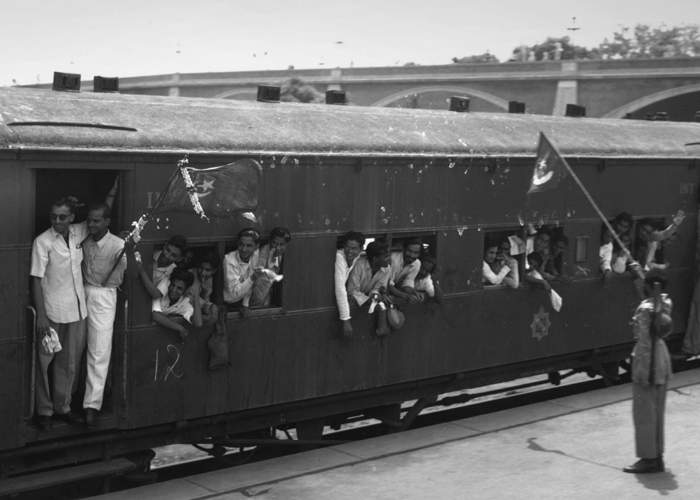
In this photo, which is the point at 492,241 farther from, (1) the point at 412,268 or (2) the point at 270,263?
(2) the point at 270,263

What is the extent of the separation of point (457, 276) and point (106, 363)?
12.4 feet

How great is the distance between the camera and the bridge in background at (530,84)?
172 feet

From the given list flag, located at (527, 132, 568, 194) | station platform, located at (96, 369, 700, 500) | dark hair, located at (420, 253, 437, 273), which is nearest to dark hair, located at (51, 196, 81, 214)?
station platform, located at (96, 369, 700, 500)

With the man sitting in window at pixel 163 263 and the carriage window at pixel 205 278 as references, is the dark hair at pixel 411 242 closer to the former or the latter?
the carriage window at pixel 205 278

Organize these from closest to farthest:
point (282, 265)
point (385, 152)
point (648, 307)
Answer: point (648, 307) → point (282, 265) → point (385, 152)

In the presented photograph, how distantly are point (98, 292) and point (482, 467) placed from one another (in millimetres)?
3181

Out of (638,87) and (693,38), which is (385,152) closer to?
(638,87)

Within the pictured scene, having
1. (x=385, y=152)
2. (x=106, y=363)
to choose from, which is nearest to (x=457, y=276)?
(x=385, y=152)

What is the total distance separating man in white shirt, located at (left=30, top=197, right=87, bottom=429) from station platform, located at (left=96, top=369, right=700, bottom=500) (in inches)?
33.2

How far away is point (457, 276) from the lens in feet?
33.2

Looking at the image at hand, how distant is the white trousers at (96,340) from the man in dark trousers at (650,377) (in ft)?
12.7

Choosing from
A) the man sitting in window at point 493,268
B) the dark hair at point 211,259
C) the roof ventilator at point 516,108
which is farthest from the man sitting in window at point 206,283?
the roof ventilator at point 516,108

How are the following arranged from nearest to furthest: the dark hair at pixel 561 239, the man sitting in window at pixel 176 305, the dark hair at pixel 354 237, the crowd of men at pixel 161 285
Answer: the crowd of men at pixel 161 285 < the man sitting in window at pixel 176 305 < the dark hair at pixel 354 237 < the dark hair at pixel 561 239

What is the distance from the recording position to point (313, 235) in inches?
346
